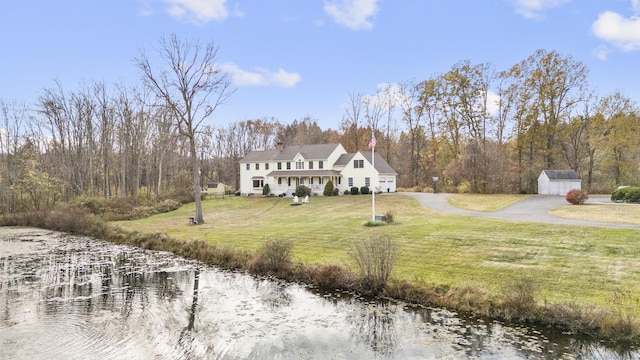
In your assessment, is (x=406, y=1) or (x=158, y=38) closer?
(x=406, y=1)

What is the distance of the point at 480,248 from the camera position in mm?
14758

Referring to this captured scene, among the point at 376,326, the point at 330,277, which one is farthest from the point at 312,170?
the point at 376,326

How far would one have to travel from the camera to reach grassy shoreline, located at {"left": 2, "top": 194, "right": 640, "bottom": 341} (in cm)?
958

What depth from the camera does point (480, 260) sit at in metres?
13.5

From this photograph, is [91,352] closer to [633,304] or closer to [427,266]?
[427,266]

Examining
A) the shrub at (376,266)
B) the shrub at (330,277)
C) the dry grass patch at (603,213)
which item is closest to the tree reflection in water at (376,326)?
the shrub at (376,266)

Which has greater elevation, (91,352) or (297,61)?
(297,61)

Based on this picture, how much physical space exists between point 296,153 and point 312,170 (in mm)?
3648

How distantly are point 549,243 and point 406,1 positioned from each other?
42.0 feet

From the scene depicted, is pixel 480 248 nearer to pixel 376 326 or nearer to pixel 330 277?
pixel 330 277

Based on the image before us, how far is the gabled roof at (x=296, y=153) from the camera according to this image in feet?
144

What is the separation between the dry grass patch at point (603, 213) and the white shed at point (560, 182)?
31.7ft

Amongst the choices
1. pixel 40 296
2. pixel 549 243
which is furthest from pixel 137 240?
pixel 549 243

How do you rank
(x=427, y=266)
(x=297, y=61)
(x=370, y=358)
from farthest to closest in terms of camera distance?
(x=297, y=61), (x=427, y=266), (x=370, y=358)
